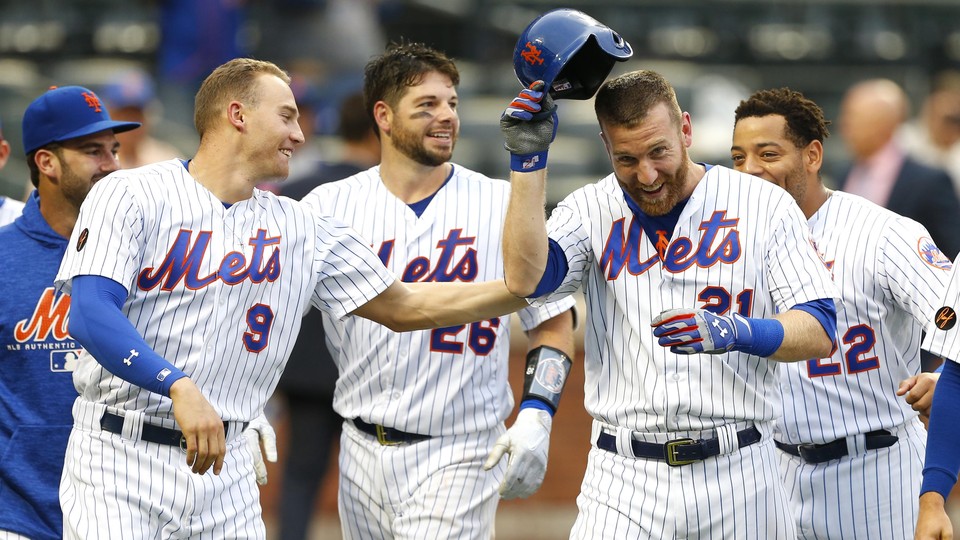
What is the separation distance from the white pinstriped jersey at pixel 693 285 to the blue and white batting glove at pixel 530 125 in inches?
15.9

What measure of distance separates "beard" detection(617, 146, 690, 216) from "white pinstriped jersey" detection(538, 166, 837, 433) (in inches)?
2.5

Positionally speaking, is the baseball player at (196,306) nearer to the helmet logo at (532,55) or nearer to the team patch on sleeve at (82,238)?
the team patch on sleeve at (82,238)

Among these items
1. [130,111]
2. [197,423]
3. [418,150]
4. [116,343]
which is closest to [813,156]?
[418,150]

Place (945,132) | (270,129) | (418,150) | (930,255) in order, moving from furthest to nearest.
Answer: (945,132), (418,150), (930,255), (270,129)

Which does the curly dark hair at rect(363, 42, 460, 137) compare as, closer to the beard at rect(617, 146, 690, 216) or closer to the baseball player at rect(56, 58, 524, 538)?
the baseball player at rect(56, 58, 524, 538)

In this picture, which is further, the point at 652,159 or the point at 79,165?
the point at 79,165

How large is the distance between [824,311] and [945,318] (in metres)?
0.34

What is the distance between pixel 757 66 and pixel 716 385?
9.28 m

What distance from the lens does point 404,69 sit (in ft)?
17.1

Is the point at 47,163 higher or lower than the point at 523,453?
higher

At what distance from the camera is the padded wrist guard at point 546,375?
4.68m

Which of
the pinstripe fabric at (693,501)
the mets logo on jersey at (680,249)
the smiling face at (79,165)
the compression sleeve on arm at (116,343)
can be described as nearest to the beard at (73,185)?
the smiling face at (79,165)

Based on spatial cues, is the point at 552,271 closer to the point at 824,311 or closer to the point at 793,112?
the point at 824,311

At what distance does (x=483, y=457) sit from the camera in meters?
4.98
